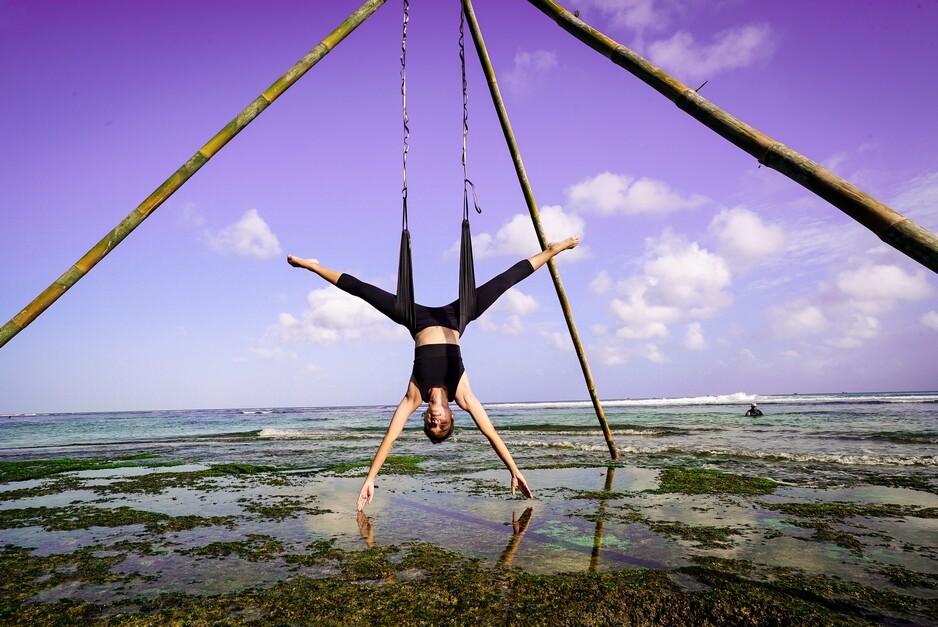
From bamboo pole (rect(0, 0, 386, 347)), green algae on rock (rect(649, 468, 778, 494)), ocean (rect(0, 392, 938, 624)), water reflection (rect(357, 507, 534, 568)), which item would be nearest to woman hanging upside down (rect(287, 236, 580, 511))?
water reflection (rect(357, 507, 534, 568))

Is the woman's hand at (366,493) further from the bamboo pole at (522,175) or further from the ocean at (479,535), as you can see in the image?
the bamboo pole at (522,175)

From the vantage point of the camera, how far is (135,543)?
17.5 ft

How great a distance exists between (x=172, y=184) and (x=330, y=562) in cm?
433

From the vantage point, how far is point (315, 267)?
20.7 ft

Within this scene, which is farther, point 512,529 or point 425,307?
point 425,307

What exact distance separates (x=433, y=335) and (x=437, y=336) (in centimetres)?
5

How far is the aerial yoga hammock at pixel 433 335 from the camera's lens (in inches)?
234

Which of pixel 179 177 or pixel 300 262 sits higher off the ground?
pixel 179 177

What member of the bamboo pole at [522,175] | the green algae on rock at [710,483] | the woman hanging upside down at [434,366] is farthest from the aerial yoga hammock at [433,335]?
Result: the green algae on rock at [710,483]

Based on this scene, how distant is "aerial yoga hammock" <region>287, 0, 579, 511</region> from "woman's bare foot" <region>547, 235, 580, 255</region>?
90cm

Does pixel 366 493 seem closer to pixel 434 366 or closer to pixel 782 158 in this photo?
pixel 434 366

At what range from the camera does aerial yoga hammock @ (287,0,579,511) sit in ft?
19.5

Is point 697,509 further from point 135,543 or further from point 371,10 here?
point 371,10

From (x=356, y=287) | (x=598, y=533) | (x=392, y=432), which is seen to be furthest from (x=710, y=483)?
(x=356, y=287)
